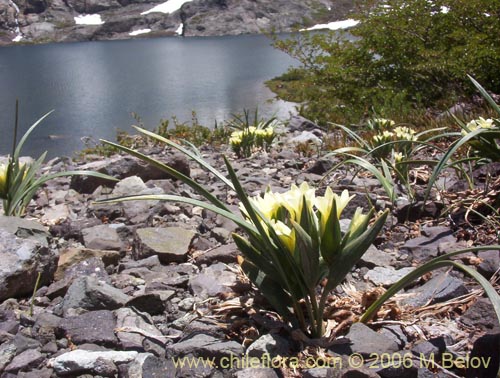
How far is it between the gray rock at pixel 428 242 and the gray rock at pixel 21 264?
1318 mm

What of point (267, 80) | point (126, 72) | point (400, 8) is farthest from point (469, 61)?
point (126, 72)

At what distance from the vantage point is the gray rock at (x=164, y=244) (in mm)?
2029

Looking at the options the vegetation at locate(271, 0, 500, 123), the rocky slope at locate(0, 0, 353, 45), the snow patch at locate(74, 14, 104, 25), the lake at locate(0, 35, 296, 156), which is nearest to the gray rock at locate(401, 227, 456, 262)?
the vegetation at locate(271, 0, 500, 123)

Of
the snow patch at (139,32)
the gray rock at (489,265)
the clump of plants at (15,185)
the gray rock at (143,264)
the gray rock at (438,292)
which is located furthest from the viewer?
the snow patch at (139,32)

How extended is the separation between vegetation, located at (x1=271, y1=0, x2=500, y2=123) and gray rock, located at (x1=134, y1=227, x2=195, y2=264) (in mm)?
4532

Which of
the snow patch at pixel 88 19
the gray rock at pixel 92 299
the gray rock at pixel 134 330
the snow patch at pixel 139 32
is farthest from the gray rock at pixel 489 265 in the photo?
the snow patch at pixel 88 19

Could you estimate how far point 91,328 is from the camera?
1.44 meters

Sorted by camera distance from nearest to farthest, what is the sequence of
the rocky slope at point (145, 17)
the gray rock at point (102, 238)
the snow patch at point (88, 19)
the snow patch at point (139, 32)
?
the gray rock at point (102, 238) < the rocky slope at point (145, 17) < the snow patch at point (139, 32) < the snow patch at point (88, 19)

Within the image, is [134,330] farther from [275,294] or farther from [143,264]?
[143,264]

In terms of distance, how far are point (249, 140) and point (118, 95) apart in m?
9.12

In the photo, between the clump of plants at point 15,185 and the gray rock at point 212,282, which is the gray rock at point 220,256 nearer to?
the gray rock at point 212,282

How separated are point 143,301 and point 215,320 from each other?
258 millimetres

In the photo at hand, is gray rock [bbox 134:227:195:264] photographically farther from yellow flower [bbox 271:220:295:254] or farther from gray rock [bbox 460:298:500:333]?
gray rock [bbox 460:298:500:333]

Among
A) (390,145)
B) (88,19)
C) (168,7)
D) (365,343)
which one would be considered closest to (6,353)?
(365,343)
